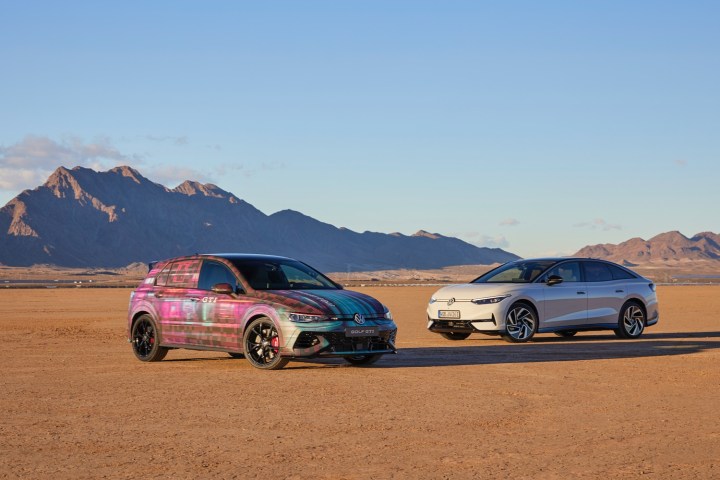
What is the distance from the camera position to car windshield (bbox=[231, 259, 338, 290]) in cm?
1595

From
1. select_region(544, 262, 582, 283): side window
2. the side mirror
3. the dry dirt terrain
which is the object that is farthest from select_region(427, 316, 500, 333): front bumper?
the side mirror

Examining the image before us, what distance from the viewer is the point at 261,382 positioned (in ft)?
44.9

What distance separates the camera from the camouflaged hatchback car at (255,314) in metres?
14.8

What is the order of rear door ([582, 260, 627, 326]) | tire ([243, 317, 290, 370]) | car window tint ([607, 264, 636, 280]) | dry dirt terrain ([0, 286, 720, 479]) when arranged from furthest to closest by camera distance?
car window tint ([607, 264, 636, 280]), rear door ([582, 260, 627, 326]), tire ([243, 317, 290, 370]), dry dirt terrain ([0, 286, 720, 479])

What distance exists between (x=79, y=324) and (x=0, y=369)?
42.3ft

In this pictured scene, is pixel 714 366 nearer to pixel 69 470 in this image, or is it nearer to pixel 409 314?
pixel 69 470

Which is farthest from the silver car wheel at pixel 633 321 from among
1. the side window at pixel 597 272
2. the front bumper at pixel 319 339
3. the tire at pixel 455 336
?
the front bumper at pixel 319 339

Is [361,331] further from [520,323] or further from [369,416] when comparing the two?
[520,323]

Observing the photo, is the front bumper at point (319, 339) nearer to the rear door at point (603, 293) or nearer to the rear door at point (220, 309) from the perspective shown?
the rear door at point (220, 309)

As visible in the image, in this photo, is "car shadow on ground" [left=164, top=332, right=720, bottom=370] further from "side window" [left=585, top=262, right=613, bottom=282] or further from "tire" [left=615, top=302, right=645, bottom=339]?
"side window" [left=585, top=262, right=613, bottom=282]

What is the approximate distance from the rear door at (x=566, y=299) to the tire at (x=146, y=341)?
24.8ft

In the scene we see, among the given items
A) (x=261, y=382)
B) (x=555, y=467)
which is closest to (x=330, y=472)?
(x=555, y=467)

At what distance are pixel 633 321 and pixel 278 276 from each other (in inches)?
357

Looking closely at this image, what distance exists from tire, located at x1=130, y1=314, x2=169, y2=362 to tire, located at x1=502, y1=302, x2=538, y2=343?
6625mm
